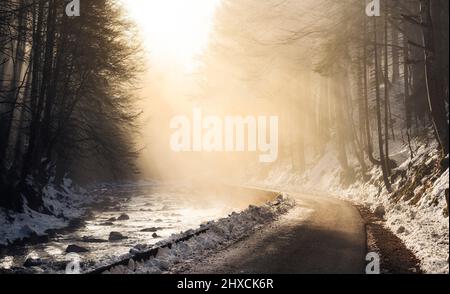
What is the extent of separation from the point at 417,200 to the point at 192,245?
775 cm

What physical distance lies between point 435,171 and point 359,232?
3767 millimetres

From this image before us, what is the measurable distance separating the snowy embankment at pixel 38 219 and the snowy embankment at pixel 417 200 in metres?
11.5

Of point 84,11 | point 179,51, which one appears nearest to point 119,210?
point 84,11

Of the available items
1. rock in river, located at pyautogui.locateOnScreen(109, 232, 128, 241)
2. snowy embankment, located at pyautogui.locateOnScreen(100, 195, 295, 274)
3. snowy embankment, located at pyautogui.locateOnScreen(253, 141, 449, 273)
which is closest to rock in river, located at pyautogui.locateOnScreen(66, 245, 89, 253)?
rock in river, located at pyautogui.locateOnScreen(109, 232, 128, 241)

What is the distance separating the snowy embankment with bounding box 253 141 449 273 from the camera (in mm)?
9738

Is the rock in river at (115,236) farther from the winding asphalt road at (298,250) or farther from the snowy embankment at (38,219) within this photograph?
the winding asphalt road at (298,250)

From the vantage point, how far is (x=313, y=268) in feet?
28.9

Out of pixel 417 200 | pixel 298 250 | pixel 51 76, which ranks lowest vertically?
→ pixel 298 250

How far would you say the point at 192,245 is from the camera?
430 inches

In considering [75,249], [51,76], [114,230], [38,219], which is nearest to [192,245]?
[75,249]

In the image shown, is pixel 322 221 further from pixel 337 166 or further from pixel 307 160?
pixel 307 160

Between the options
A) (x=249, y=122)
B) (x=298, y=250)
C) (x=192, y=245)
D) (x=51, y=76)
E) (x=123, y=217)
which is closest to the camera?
(x=298, y=250)

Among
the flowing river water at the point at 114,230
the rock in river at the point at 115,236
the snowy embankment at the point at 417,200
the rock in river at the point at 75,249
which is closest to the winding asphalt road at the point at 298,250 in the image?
the snowy embankment at the point at 417,200

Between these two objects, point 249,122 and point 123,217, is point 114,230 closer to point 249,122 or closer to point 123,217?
point 123,217
